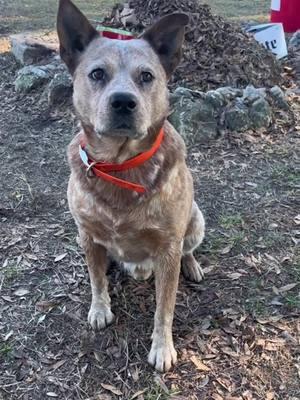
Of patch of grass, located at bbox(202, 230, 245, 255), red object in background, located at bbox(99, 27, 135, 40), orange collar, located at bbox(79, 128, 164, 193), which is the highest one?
red object in background, located at bbox(99, 27, 135, 40)

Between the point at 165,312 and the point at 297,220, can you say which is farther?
the point at 297,220

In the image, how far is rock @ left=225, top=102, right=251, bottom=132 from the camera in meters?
5.20

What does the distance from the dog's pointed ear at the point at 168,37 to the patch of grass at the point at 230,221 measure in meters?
1.49

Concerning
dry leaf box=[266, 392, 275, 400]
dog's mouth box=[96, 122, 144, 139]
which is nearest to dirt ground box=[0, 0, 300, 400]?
dry leaf box=[266, 392, 275, 400]

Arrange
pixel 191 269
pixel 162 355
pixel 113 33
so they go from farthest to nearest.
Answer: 1. pixel 191 269
2. pixel 113 33
3. pixel 162 355

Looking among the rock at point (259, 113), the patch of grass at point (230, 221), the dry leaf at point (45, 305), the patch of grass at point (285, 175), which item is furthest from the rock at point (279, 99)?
the dry leaf at point (45, 305)

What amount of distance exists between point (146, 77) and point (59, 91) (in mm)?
3313

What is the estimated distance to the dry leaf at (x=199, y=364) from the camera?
2951 mm

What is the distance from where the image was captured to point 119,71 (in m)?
2.67

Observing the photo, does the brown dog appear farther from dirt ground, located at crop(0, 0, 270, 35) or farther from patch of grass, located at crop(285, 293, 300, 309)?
dirt ground, located at crop(0, 0, 270, 35)

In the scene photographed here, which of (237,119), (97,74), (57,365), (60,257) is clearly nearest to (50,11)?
(237,119)

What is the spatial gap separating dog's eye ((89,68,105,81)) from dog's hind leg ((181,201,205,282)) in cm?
114

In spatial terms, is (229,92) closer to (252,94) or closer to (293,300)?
(252,94)

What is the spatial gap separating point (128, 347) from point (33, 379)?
0.55m
